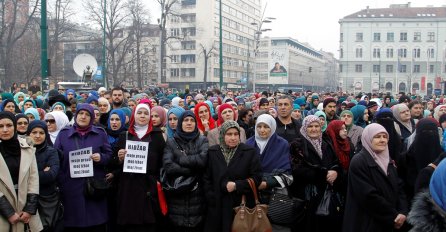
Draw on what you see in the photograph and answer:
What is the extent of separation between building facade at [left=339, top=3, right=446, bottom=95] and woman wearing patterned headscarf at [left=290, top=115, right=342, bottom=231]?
89116 millimetres

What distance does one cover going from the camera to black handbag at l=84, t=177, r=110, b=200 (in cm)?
569

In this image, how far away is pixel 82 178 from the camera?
18.8ft

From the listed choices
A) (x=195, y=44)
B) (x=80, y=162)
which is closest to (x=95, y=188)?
(x=80, y=162)

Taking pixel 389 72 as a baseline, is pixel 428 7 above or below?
above

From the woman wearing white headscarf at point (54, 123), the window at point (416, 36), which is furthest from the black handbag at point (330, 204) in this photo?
the window at point (416, 36)

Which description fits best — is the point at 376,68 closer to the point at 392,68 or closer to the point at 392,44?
the point at 392,68

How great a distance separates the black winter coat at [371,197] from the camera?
479 cm

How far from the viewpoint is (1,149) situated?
16.3 ft

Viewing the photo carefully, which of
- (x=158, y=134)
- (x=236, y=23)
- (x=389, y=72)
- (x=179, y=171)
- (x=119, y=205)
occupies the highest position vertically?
(x=236, y=23)

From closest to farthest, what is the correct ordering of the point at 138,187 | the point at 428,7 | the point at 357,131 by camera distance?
the point at 138,187, the point at 357,131, the point at 428,7

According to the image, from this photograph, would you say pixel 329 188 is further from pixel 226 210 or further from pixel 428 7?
pixel 428 7

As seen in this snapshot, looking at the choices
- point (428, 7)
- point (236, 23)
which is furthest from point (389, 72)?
point (236, 23)

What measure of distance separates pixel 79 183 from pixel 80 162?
264mm

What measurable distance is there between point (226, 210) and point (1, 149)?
256 centimetres
